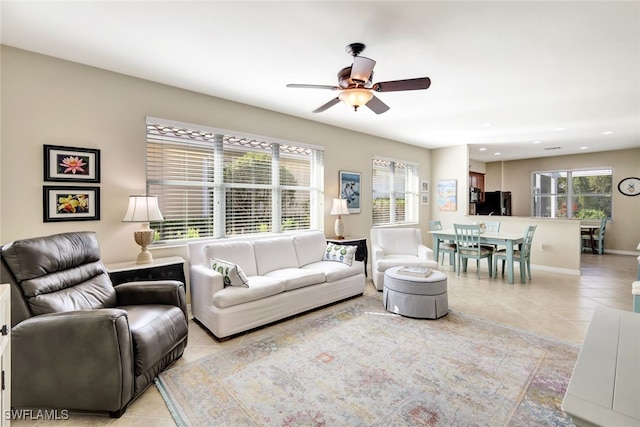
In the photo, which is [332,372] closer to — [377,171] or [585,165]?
[377,171]

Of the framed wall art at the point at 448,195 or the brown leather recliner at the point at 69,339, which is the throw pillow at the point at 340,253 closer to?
the brown leather recliner at the point at 69,339

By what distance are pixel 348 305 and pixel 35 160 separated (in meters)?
3.51

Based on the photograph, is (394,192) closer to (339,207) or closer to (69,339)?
(339,207)

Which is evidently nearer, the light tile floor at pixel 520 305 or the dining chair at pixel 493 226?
the light tile floor at pixel 520 305

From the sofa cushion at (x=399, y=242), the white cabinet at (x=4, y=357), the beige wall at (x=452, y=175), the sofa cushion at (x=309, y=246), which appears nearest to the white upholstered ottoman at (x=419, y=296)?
the sofa cushion at (x=309, y=246)

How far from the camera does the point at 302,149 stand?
193 inches

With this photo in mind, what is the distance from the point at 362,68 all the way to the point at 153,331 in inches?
94.3

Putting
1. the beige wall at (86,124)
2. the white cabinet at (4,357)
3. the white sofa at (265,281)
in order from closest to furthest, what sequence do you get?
1. the white cabinet at (4,357)
2. the beige wall at (86,124)
3. the white sofa at (265,281)

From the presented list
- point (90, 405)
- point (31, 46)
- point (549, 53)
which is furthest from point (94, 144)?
point (549, 53)

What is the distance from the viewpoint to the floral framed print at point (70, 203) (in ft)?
9.11

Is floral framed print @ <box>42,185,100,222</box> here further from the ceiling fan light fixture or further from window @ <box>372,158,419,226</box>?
window @ <box>372,158,419,226</box>

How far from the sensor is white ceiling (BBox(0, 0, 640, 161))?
2094mm

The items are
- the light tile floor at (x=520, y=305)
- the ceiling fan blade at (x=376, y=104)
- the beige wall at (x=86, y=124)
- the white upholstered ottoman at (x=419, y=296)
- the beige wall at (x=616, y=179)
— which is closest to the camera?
the light tile floor at (x=520, y=305)

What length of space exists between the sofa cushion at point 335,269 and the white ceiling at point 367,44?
85.9 inches
